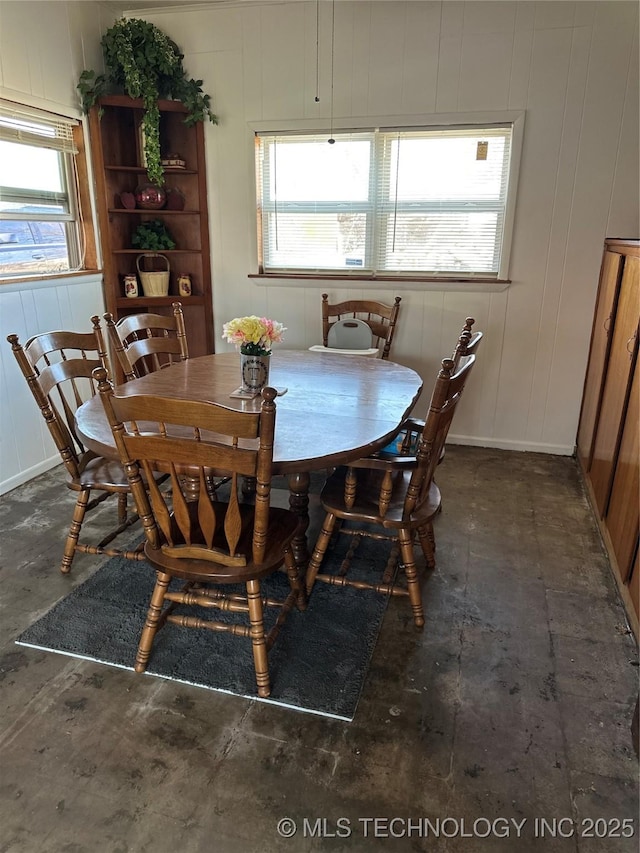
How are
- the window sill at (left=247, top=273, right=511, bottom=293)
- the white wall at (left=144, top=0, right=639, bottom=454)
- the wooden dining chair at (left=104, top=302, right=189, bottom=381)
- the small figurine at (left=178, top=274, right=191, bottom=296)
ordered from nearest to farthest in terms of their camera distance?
the wooden dining chair at (left=104, top=302, right=189, bottom=381) → the white wall at (left=144, top=0, right=639, bottom=454) → the window sill at (left=247, top=273, right=511, bottom=293) → the small figurine at (left=178, top=274, right=191, bottom=296)

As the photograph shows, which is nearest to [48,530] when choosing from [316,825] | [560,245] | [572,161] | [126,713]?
[126,713]

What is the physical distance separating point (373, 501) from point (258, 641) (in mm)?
627

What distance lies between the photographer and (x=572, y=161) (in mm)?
3289

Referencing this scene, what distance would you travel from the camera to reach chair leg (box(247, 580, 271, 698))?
1.72m

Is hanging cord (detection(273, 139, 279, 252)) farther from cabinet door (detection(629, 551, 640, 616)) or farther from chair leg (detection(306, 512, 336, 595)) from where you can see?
cabinet door (detection(629, 551, 640, 616))

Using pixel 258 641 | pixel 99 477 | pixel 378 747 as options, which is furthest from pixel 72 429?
pixel 378 747

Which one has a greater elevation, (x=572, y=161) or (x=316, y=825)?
(x=572, y=161)

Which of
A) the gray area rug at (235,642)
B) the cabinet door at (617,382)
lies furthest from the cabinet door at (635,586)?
the gray area rug at (235,642)

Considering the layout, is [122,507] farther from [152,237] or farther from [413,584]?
[152,237]

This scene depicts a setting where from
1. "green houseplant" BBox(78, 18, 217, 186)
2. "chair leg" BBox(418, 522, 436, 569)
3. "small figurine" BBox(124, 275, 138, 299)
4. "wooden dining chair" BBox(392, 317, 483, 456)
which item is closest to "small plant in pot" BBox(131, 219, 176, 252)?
"small figurine" BBox(124, 275, 138, 299)

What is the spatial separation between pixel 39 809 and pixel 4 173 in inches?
119

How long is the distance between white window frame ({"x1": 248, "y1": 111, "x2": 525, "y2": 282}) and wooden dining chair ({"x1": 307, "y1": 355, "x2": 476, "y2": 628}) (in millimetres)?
1802

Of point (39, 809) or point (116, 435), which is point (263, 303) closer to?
point (116, 435)

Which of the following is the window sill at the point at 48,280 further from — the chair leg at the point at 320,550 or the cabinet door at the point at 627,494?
the cabinet door at the point at 627,494
